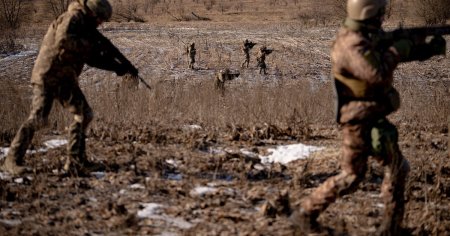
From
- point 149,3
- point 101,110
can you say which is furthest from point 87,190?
point 149,3

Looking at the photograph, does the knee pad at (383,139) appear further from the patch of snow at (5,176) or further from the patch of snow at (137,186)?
the patch of snow at (5,176)

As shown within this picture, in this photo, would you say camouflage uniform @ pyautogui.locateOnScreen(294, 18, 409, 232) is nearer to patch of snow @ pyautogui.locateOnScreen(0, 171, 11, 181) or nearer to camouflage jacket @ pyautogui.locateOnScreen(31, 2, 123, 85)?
camouflage jacket @ pyautogui.locateOnScreen(31, 2, 123, 85)

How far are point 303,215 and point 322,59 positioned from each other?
1776cm

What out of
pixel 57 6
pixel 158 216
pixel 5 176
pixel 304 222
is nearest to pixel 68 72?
pixel 5 176

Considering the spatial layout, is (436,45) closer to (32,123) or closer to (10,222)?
(10,222)

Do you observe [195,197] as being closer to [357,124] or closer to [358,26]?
[357,124]

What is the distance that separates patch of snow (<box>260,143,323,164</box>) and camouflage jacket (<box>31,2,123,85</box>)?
7.28 ft

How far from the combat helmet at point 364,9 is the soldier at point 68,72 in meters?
2.46

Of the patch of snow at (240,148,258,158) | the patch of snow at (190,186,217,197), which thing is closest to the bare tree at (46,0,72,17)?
the patch of snow at (240,148,258,158)

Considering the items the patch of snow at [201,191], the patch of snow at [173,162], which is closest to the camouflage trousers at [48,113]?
the patch of snow at [173,162]

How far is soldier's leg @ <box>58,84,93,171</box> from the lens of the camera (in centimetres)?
525

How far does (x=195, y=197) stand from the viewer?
15.8ft

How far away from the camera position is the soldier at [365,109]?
366 centimetres

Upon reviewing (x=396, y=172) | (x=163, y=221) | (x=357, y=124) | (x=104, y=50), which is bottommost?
(x=163, y=221)
